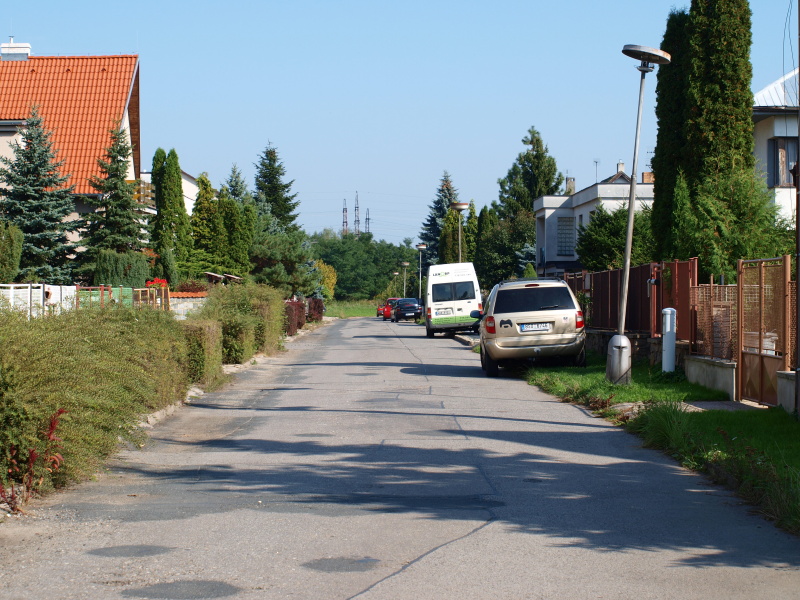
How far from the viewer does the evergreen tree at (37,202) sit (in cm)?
2895

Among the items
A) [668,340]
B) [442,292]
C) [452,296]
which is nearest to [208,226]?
[442,292]

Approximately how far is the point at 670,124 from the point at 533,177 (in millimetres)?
68892

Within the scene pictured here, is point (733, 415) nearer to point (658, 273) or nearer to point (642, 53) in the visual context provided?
point (642, 53)

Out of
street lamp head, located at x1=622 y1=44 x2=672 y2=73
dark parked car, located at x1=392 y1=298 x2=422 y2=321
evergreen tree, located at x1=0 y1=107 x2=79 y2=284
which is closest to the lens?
street lamp head, located at x1=622 y1=44 x2=672 y2=73

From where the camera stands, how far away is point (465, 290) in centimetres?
3528

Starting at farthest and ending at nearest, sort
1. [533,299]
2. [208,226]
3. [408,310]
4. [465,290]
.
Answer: [408,310] < [208,226] < [465,290] < [533,299]

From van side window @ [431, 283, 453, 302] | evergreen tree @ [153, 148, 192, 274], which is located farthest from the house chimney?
van side window @ [431, 283, 453, 302]

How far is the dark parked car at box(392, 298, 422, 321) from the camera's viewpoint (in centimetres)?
6419

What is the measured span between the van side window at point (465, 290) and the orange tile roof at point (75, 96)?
16.6 metres

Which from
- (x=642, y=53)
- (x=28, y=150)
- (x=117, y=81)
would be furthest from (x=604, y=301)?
(x=117, y=81)

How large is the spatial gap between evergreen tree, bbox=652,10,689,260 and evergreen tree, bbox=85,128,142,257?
63.8ft

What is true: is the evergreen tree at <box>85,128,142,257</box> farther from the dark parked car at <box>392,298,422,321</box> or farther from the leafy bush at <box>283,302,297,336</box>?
the dark parked car at <box>392,298,422,321</box>

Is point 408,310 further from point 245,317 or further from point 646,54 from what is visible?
point 646,54

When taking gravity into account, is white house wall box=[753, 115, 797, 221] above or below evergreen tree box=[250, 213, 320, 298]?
above
